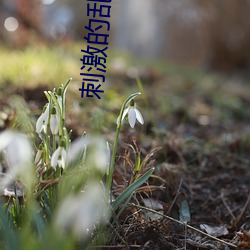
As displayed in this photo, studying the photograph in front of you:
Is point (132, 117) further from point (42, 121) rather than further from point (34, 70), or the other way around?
point (34, 70)

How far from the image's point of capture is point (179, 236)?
4.74ft

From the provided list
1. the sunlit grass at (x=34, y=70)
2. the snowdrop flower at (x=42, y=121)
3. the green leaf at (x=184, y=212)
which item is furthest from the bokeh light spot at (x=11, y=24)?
the snowdrop flower at (x=42, y=121)

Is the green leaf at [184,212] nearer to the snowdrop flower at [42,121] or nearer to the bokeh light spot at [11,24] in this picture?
the snowdrop flower at [42,121]

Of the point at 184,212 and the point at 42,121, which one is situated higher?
the point at 42,121

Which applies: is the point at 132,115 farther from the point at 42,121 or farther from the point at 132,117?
the point at 42,121

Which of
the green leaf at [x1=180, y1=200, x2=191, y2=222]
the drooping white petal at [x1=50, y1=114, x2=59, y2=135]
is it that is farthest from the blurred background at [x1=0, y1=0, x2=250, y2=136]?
the green leaf at [x1=180, y1=200, x2=191, y2=222]

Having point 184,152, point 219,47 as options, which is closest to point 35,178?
point 184,152

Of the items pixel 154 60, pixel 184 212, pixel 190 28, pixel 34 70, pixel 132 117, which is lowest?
pixel 154 60

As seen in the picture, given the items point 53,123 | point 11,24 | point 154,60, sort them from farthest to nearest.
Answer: point 154,60 → point 11,24 → point 53,123

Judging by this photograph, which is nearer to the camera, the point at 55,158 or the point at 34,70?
the point at 55,158

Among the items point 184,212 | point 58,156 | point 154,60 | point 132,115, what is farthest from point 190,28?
point 58,156

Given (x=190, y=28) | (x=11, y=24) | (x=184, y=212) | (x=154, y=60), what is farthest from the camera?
(x=190, y=28)

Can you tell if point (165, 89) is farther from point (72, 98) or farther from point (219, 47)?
point (219, 47)

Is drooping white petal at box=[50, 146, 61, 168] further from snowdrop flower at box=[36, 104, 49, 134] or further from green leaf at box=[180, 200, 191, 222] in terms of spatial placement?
green leaf at box=[180, 200, 191, 222]
